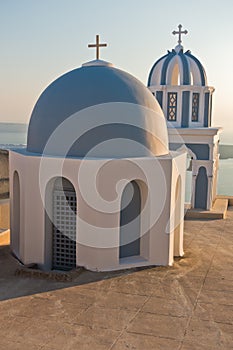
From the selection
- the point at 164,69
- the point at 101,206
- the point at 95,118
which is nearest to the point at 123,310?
the point at 101,206

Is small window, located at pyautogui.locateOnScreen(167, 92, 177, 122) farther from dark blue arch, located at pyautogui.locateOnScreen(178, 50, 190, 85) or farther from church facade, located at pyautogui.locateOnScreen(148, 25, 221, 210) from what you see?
dark blue arch, located at pyautogui.locateOnScreen(178, 50, 190, 85)

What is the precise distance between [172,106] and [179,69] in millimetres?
1658

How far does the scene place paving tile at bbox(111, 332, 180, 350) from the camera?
667cm

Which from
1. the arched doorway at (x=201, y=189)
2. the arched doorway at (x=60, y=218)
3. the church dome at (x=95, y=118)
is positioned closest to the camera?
the church dome at (x=95, y=118)

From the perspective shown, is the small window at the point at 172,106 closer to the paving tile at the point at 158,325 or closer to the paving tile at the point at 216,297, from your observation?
the paving tile at the point at 216,297

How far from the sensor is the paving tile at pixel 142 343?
6.67 metres

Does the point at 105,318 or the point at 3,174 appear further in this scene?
A: the point at 3,174

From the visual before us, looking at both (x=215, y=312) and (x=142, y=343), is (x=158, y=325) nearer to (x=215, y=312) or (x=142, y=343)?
(x=142, y=343)

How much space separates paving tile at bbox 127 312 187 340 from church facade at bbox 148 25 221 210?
10.8 meters

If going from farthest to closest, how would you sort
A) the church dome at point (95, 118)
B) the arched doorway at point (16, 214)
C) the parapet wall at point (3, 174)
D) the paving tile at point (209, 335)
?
the parapet wall at point (3, 174)
the arched doorway at point (16, 214)
the church dome at point (95, 118)
the paving tile at point (209, 335)

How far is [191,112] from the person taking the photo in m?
18.2

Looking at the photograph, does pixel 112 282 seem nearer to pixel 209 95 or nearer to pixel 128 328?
pixel 128 328

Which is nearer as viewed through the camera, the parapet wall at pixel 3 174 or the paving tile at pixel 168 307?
the paving tile at pixel 168 307

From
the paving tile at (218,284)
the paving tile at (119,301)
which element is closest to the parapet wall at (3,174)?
the paving tile at (119,301)
